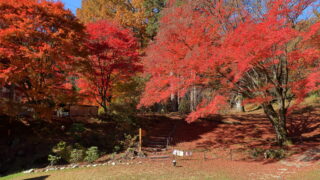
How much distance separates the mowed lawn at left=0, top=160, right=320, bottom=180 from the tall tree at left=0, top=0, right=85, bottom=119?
5.27m

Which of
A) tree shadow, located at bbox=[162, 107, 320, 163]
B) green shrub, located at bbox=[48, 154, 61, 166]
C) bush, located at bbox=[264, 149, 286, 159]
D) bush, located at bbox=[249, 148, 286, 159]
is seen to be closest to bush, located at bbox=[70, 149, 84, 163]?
green shrub, located at bbox=[48, 154, 61, 166]

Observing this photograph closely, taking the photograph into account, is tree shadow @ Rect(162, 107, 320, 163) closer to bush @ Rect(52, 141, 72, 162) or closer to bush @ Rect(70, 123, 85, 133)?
bush @ Rect(70, 123, 85, 133)

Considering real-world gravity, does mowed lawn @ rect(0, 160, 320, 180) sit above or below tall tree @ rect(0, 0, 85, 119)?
below

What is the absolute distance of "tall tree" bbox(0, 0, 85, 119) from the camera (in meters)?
12.3

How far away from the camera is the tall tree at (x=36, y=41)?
1230 cm

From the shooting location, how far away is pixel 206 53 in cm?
1257

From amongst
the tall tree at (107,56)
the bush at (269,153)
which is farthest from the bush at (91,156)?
the bush at (269,153)

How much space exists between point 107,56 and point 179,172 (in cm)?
1106

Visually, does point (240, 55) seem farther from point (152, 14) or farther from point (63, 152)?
point (152, 14)

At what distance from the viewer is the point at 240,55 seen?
36.1 ft

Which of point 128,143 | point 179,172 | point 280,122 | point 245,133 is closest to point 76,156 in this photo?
point 128,143

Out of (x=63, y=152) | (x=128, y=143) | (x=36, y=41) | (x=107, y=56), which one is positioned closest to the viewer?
(x=63, y=152)

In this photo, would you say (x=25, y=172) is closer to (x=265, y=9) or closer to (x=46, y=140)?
(x=46, y=140)

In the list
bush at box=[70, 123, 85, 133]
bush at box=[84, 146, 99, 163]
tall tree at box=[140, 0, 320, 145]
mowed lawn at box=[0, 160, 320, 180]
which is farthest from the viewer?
bush at box=[70, 123, 85, 133]
